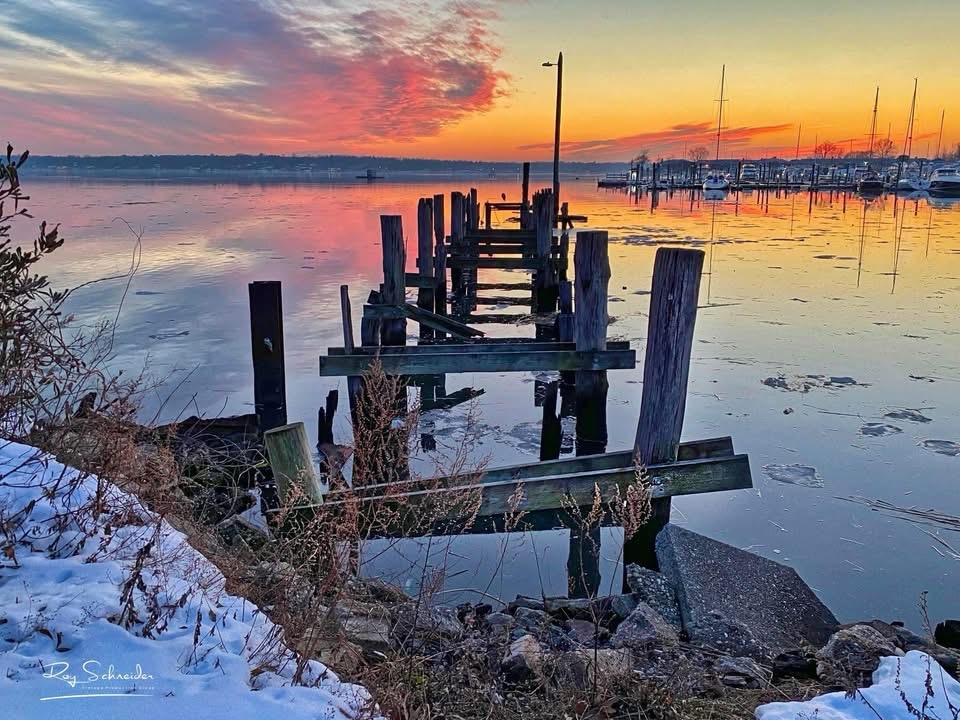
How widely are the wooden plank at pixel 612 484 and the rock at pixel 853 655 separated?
1023mm

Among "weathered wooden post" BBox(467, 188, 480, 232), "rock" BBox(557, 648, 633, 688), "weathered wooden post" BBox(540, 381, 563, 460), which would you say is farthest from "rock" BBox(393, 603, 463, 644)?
"weathered wooden post" BBox(467, 188, 480, 232)

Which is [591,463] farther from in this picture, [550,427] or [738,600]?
[550,427]

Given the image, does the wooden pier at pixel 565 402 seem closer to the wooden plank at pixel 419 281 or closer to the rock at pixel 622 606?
the wooden plank at pixel 419 281

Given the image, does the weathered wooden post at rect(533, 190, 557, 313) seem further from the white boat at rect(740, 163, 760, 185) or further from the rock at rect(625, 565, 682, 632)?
the white boat at rect(740, 163, 760, 185)

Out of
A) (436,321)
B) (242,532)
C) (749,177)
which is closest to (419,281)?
(436,321)

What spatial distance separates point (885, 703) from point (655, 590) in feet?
6.00

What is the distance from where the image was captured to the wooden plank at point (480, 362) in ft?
22.9

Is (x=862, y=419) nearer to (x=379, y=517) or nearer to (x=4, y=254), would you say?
(x=379, y=517)

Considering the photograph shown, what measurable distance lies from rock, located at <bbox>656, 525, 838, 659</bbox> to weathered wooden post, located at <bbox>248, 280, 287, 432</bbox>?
13.5ft

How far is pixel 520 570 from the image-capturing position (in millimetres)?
5801

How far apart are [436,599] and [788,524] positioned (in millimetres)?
3424

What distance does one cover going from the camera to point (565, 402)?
998cm
